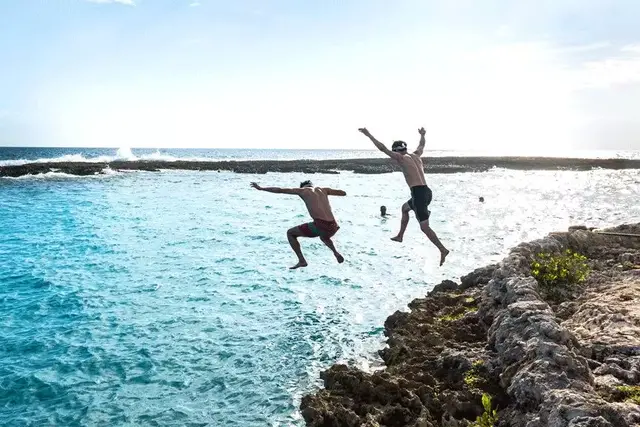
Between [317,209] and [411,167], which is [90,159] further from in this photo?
[411,167]

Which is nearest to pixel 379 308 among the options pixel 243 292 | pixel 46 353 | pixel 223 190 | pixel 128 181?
pixel 243 292

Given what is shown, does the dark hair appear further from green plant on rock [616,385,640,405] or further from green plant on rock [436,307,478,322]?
green plant on rock [436,307,478,322]

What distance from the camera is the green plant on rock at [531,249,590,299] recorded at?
15484 mm

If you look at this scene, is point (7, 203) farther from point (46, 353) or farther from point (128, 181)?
point (46, 353)

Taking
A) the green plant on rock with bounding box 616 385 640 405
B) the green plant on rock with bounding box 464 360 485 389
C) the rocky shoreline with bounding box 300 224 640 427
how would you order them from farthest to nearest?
the green plant on rock with bounding box 464 360 485 389 → the rocky shoreline with bounding box 300 224 640 427 → the green plant on rock with bounding box 616 385 640 405

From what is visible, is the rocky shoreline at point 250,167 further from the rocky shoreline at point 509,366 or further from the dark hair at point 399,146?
the dark hair at point 399,146

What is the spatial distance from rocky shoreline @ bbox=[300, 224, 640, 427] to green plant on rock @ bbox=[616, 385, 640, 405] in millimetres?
29

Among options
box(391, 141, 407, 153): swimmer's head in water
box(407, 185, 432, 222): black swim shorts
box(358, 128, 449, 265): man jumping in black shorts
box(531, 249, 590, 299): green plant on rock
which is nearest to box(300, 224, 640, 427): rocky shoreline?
box(531, 249, 590, 299): green plant on rock

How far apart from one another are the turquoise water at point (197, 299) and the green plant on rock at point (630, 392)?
20.9 feet

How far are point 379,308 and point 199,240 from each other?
17.6 m

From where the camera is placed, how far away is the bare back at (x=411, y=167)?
38.1 feet

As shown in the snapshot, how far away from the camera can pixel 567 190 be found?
6900 centimetres

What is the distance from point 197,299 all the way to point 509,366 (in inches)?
547

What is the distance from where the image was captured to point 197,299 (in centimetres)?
2103
